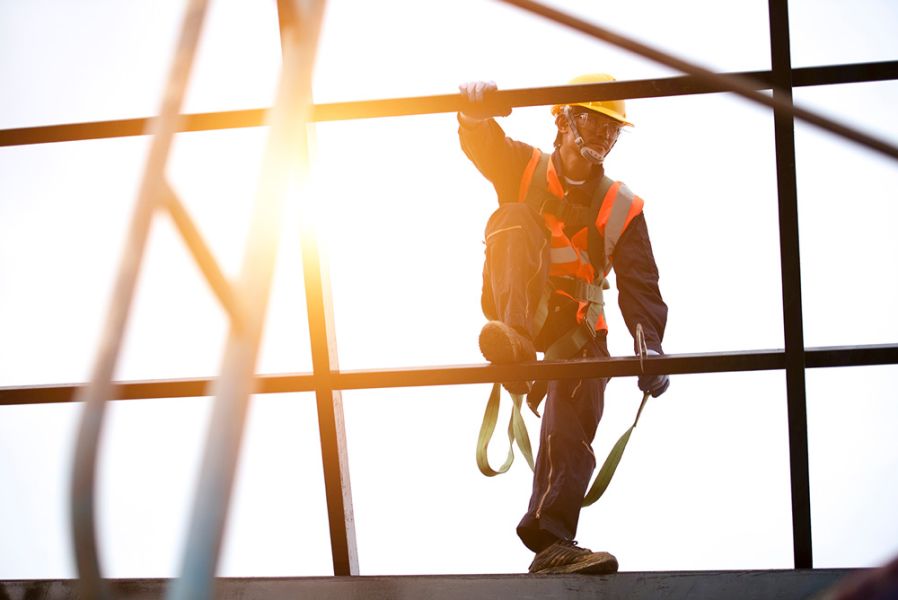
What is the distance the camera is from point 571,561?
10.9 feet

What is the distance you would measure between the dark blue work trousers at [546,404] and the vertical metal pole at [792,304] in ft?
2.30

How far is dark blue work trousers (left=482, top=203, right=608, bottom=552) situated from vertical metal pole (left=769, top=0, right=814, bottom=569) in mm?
701

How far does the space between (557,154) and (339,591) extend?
1.87m

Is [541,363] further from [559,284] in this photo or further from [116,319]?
[116,319]

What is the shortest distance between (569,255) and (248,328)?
118 inches

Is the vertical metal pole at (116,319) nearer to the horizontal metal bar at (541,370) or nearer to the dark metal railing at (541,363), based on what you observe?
the dark metal railing at (541,363)

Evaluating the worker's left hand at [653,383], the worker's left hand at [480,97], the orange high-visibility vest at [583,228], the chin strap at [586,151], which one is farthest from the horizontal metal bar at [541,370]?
the chin strap at [586,151]

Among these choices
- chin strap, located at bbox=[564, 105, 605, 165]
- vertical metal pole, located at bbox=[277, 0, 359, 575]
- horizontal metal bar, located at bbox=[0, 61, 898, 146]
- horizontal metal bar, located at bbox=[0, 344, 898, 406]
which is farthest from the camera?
chin strap, located at bbox=[564, 105, 605, 165]

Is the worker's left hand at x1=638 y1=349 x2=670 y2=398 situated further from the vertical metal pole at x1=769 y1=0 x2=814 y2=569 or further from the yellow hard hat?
the yellow hard hat

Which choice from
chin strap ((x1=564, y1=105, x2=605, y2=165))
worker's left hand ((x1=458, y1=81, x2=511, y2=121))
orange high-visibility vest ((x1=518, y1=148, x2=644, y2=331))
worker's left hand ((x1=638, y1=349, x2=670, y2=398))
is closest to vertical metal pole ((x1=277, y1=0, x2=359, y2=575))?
worker's left hand ((x1=458, y1=81, x2=511, y2=121))

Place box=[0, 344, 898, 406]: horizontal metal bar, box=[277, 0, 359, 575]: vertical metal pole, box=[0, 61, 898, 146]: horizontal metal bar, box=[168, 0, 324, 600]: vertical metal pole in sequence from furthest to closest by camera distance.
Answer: box=[277, 0, 359, 575]: vertical metal pole
box=[0, 344, 898, 406]: horizontal metal bar
box=[0, 61, 898, 146]: horizontal metal bar
box=[168, 0, 324, 600]: vertical metal pole

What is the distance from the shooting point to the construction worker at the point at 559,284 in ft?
11.6

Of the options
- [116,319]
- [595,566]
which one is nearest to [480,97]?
[595,566]

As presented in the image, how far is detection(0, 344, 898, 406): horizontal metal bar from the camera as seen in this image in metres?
3.31
